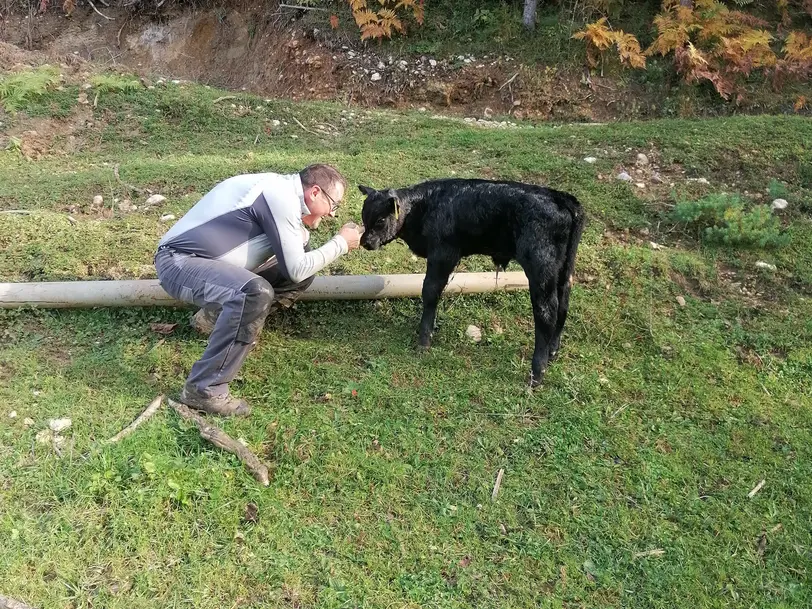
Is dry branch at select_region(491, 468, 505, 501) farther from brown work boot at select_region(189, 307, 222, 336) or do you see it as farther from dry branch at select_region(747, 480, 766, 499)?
brown work boot at select_region(189, 307, 222, 336)

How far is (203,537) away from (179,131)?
8.57m

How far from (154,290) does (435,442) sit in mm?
3030

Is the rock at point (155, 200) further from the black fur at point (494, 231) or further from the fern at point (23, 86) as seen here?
the fern at point (23, 86)

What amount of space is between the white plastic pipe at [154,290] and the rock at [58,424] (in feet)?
4.67

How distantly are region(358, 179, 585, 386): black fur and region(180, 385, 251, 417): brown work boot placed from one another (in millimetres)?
1775

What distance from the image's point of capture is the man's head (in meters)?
4.55

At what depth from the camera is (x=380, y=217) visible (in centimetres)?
537

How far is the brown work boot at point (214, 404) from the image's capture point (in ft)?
15.3

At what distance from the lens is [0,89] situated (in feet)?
35.5

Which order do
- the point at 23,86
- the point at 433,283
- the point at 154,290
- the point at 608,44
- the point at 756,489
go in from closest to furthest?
the point at 756,489 → the point at 433,283 → the point at 154,290 → the point at 23,86 → the point at 608,44

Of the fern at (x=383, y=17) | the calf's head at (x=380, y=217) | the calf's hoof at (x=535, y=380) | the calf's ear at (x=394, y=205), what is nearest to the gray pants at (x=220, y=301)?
the calf's head at (x=380, y=217)

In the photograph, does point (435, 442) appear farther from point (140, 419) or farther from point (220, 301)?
point (140, 419)

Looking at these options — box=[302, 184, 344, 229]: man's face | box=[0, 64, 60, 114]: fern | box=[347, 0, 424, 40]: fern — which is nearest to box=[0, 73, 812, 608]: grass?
box=[302, 184, 344, 229]: man's face

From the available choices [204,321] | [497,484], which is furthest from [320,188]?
[497,484]
